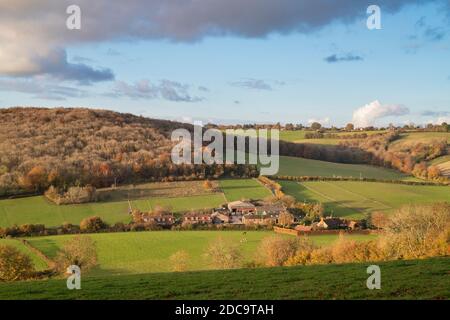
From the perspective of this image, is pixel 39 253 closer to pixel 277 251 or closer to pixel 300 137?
pixel 277 251

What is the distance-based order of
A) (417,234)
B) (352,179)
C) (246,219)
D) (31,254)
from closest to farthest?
1. (417,234)
2. (31,254)
3. (246,219)
4. (352,179)

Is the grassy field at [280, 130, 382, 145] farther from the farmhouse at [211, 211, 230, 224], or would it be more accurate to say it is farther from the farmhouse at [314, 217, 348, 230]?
the farmhouse at [211, 211, 230, 224]

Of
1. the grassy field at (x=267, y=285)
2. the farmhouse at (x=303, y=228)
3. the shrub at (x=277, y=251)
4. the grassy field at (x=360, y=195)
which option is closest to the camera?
the grassy field at (x=267, y=285)

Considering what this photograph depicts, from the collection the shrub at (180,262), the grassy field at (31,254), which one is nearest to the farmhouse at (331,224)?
the shrub at (180,262)

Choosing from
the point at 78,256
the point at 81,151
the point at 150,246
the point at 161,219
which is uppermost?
the point at 81,151

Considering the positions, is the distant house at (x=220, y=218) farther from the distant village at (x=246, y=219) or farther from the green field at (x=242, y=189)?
the green field at (x=242, y=189)

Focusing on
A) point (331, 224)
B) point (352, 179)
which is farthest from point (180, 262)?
point (352, 179)
